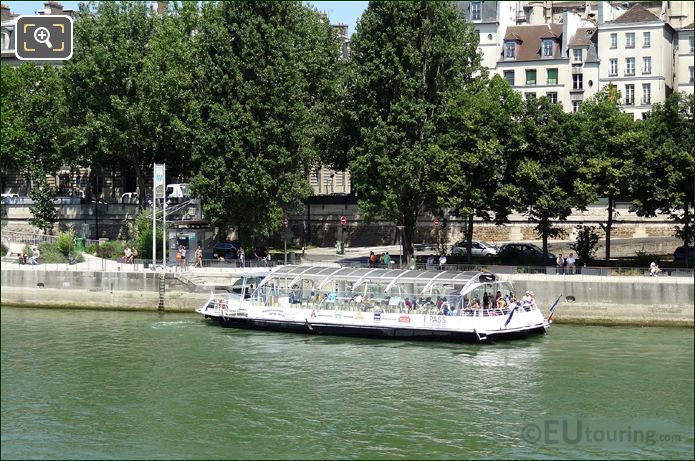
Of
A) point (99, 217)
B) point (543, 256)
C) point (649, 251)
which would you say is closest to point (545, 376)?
point (543, 256)

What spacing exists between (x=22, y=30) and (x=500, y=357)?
67.4ft

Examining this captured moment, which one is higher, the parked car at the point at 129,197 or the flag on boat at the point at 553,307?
the parked car at the point at 129,197

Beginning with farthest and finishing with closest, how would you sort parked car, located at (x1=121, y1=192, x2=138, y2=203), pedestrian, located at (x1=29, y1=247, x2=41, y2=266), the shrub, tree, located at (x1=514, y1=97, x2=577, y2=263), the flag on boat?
1. parked car, located at (x1=121, y1=192, x2=138, y2=203)
2. the shrub
3. pedestrian, located at (x1=29, y1=247, x2=41, y2=266)
4. tree, located at (x1=514, y1=97, x2=577, y2=263)
5. the flag on boat

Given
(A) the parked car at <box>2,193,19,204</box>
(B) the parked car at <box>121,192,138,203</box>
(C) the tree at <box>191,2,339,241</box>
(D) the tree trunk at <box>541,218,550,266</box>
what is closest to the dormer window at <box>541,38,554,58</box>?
(C) the tree at <box>191,2,339,241</box>

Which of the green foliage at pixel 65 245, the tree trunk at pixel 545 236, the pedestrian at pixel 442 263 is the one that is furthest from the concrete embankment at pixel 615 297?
the green foliage at pixel 65 245

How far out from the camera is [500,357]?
37.4 meters

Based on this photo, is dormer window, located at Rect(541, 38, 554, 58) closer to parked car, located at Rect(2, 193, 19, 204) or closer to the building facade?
the building facade

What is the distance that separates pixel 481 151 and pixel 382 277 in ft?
33.0

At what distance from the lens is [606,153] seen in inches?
1905

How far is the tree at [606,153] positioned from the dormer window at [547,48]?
27.2m

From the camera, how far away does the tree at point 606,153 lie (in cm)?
4753

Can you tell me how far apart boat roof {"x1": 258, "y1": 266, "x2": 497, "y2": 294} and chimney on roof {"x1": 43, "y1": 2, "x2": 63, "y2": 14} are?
36.9 metres

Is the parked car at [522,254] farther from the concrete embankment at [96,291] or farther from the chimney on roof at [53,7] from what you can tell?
the chimney on roof at [53,7]

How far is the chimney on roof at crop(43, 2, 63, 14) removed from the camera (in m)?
73.8
